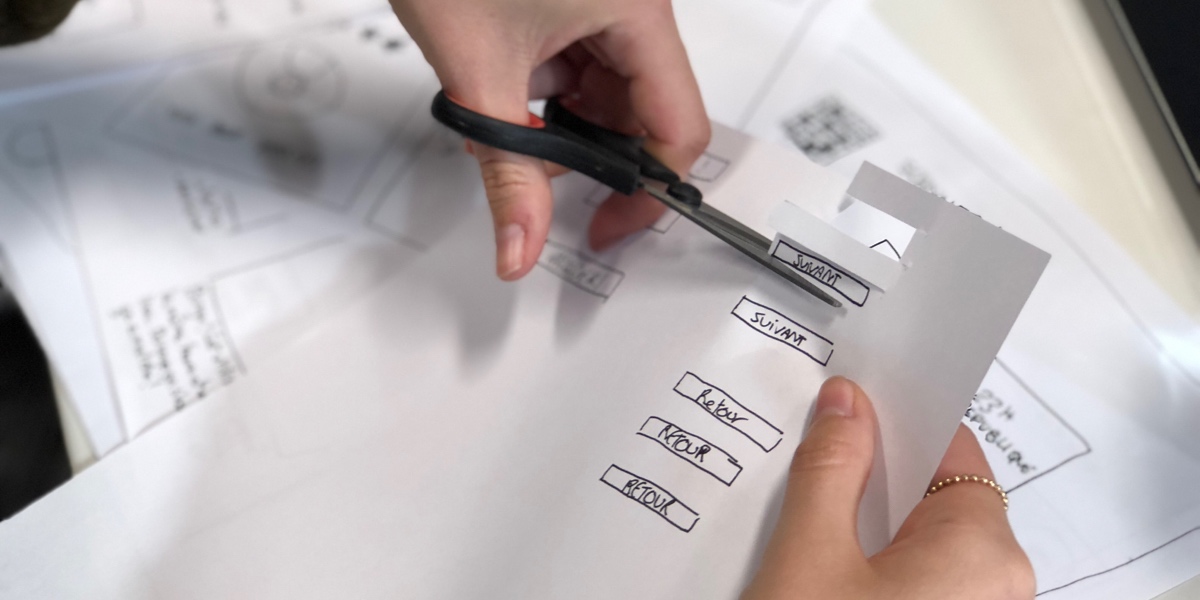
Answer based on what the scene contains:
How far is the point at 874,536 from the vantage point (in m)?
0.33

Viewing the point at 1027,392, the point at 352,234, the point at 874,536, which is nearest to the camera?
the point at 874,536

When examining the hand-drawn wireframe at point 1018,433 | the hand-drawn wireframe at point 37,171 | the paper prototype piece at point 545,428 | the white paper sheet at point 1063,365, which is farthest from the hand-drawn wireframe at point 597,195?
the hand-drawn wireframe at point 37,171

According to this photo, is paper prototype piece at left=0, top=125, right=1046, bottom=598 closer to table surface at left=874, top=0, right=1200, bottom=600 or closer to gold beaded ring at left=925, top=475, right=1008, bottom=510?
gold beaded ring at left=925, top=475, right=1008, bottom=510

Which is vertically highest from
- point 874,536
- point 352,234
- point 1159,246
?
point 1159,246

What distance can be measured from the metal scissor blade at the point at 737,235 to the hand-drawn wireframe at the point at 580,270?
5 centimetres

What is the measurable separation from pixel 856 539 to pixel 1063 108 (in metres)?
0.40

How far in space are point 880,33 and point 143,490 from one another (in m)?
0.59

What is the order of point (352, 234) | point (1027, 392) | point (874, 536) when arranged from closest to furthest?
1. point (874, 536)
2. point (1027, 392)
3. point (352, 234)

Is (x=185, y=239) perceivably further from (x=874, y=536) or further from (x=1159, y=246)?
(x=1159, y=246)

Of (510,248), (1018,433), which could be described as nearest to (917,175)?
(1018,433)

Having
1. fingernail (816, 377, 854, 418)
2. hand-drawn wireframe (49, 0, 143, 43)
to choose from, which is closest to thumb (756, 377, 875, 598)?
fingernail (816, 377, 854, 418)

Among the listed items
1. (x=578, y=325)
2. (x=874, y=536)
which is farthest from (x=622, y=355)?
(x=874, y=536)

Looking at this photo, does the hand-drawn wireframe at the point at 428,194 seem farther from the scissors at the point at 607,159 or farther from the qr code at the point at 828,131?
the qr code at the point at 828,131

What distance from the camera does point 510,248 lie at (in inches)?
16.4
